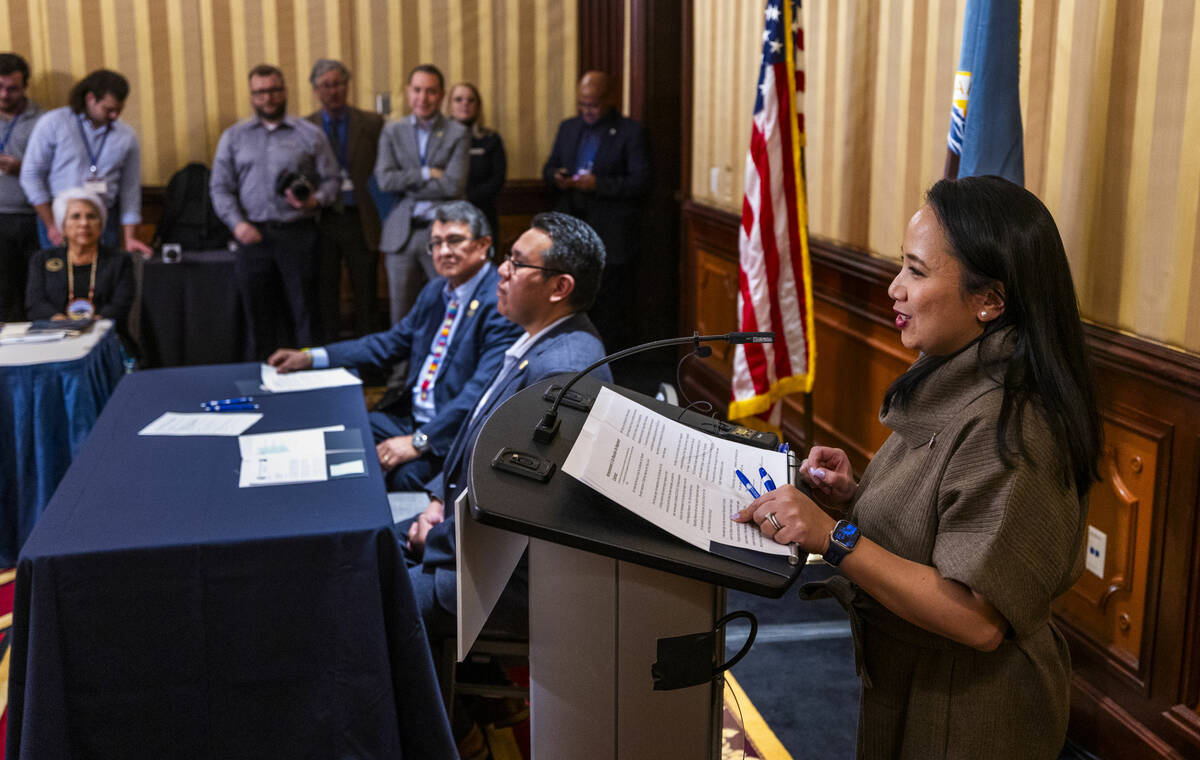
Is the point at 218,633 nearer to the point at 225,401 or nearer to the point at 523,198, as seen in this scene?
the point at 225,401

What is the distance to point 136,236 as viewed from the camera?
655 centimetres

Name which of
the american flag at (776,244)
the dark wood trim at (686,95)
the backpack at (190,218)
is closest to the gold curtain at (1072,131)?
the american flag at (776,244)

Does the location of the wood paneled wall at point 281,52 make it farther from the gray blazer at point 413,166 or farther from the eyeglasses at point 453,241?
the eyeglasses at point 453,241

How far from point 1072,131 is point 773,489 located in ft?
5.75

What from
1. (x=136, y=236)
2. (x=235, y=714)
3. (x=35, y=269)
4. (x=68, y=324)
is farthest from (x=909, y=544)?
(x=136, y=236)

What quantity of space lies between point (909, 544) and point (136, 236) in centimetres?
606

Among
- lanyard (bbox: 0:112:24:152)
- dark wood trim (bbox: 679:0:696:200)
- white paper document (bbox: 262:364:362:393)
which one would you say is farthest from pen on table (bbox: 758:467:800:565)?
lanyard (bbox: 0:112:24:152)

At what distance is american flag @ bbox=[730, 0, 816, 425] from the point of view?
12.8 feet

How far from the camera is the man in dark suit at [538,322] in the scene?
2633 mm

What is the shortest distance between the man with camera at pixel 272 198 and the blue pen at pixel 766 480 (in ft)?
16.6

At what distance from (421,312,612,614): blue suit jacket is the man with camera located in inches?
147

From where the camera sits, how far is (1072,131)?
276 cm

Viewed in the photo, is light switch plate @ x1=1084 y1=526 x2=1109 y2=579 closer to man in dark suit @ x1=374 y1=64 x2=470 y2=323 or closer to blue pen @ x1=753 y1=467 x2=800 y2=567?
blue pen @ x1=753 y1=467 x2=800 y2=567

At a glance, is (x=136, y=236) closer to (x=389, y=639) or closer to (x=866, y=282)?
(x=866, y=282)
